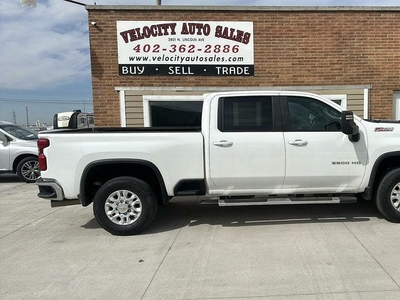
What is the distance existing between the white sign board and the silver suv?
3.31m

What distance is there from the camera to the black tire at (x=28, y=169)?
30.1 feet

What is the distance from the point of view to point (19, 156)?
9.19 m

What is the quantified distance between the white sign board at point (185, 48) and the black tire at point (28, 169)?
351 cm

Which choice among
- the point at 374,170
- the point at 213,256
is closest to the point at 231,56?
the point at 374,170

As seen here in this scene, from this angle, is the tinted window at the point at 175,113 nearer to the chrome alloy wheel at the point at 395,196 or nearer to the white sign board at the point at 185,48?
the white sign board at the point at 185,48

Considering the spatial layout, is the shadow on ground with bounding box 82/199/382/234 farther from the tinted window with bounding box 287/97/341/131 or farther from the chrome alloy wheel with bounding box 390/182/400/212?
the tinted window with bounding box 287/97/341/131

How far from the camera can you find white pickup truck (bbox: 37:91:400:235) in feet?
14.8

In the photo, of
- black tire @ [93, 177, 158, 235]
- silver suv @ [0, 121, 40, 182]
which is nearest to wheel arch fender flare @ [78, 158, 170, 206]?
black tire @ [93, 177, 158, 235]

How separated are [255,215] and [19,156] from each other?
6.94 meters

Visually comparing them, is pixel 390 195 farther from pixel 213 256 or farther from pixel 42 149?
pixel 42 149

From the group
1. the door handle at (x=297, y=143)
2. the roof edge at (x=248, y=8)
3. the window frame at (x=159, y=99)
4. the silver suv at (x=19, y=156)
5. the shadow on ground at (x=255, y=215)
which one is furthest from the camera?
the silver suv at (x=19, y=156)

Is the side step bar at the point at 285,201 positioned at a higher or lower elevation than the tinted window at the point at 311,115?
lower

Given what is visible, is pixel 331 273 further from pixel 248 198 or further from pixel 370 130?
pixel 370 130

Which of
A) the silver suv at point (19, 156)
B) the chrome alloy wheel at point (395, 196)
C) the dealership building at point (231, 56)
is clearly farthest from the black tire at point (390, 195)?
the silver suv at point (19, 156)
